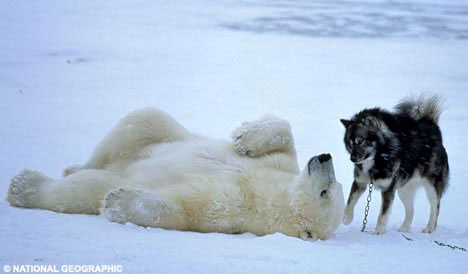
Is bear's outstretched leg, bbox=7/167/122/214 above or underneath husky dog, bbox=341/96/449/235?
underneath

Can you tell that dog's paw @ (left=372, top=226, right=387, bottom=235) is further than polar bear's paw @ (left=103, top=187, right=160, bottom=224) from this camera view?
Yes

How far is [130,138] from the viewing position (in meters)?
4.57

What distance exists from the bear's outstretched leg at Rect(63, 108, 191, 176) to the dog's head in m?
1.56

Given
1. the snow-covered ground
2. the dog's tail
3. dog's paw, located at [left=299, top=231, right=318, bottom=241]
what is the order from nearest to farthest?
the snow-covered ground < dog's paw, located at [left=299, top=231, right=318, bottom=241] < the dog's tail

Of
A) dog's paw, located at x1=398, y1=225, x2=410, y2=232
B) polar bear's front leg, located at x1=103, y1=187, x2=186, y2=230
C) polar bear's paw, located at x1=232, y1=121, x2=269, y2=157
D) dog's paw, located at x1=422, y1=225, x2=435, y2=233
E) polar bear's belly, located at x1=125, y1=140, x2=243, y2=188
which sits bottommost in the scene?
dog's paw, located at x1=398, y1=225, x2=410, y2=232

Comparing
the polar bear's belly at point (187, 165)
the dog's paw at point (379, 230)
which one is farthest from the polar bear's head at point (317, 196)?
the dog's paw at point (379, 230)

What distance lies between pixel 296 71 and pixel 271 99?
248 cm

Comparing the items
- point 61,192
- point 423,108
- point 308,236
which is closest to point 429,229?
point 423,108

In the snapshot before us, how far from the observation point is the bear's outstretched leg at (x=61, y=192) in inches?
160

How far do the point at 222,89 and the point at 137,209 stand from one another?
6364mm

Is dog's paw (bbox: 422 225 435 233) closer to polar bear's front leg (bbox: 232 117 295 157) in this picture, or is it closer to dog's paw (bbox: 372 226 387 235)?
dog's paw (bbox: 372 226 387 235)

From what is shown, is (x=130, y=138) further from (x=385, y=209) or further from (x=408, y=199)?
(x=408, y=199)

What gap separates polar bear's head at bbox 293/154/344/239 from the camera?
3678 mm

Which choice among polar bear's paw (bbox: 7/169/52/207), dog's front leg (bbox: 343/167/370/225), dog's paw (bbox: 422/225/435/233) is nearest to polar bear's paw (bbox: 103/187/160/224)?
polar bear's paw (bbox: 7/169/52/207)
